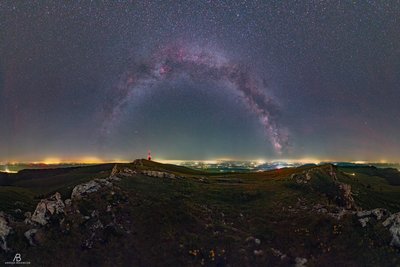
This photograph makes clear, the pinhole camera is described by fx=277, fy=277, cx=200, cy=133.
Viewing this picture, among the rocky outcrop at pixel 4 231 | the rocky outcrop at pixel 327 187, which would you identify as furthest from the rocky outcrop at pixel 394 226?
the rocky outcrop at pixel 4 231

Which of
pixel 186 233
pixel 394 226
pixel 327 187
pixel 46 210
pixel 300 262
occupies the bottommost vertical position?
pixel 300 262

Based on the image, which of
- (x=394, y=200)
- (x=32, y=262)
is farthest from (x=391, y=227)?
(x=394, y=200)

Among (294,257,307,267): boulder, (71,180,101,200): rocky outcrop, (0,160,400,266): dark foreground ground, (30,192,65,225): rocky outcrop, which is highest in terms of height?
(71,180,101,200): rocky outcrop

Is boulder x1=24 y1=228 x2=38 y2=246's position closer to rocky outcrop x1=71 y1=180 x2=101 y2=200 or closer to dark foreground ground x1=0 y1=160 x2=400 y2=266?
dark foreground ground x1=0 y1=160 x2=400 y2=266

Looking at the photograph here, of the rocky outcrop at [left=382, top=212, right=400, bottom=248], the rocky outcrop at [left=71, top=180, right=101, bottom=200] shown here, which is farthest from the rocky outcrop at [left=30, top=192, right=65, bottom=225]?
the rocky outcrop at [left=382, top=212, right=400, bottom=248]

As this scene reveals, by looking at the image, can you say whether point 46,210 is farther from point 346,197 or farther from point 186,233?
point 346,197

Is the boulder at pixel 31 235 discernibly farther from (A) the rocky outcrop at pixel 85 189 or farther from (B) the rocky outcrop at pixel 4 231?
(A) the rocky outcrop at pixel 85 189

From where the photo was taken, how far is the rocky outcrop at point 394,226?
1085 inches

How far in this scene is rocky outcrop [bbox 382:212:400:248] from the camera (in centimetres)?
2755

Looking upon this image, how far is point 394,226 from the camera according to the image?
94.4 feet

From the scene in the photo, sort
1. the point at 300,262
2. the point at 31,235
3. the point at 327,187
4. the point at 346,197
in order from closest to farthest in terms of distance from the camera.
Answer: the point at 300,262
the point at 31,235
the point at 346,197
the point at 327,187

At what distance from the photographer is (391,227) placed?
2892 centimetres

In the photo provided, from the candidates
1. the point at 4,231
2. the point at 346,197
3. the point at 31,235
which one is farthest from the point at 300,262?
the point at 346,197

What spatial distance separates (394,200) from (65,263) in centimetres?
8642
